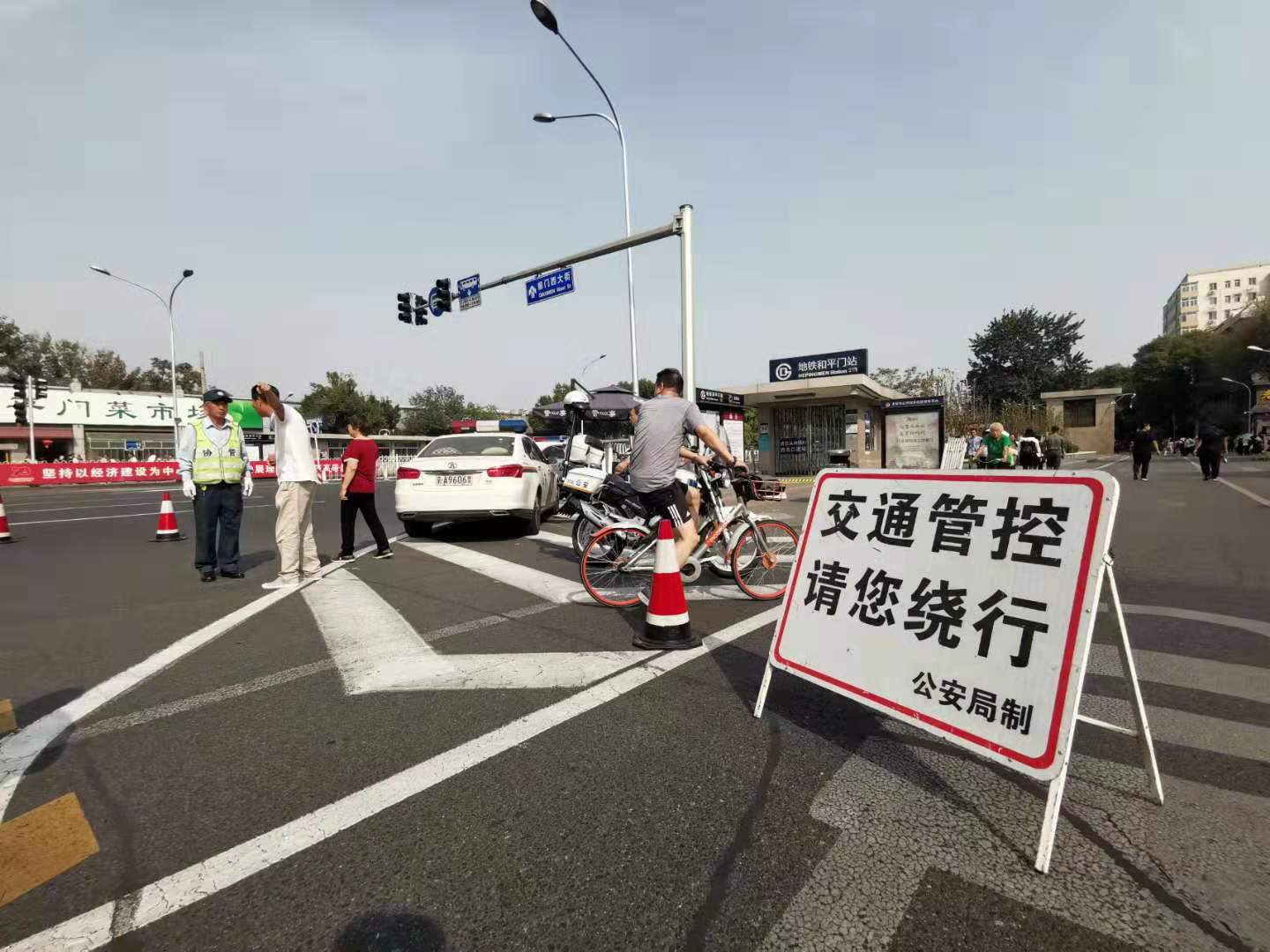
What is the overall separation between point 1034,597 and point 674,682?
5.91 ft

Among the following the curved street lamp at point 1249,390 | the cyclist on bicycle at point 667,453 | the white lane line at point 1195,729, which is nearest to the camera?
the white lane line at point 1195,729

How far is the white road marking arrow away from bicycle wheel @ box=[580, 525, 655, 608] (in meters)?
1.44

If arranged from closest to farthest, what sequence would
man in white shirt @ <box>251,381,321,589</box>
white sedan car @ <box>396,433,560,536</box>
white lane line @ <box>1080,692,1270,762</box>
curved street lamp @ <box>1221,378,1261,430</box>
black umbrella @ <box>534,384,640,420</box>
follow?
white lane line @ <box>1080,692,1270,762</box>, man in white shirt @ <box>251,381,321,589</box>, white sedan car @ <box>396,433,560,536</box>, black umbrella @ <box>534,384,640,420</box>, curved street lamp @ <box>1221,378,1261,430</box>

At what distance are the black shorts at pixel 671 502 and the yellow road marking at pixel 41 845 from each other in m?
3.67

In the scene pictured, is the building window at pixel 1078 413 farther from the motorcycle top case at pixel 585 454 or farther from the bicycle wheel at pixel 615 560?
the bicycle wheel at pixel 615 560

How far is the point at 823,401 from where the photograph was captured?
22.7 meters

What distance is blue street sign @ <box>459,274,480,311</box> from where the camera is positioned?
1695cm

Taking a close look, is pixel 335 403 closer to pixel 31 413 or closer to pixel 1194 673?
pixel 31 413

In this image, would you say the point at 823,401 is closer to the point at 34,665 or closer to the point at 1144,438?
the point at 1144,438

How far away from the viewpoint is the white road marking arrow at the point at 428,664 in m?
3.54

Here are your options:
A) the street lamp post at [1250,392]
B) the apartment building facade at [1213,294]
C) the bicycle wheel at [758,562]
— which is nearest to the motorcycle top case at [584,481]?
the bicycle wheel at [758,562]

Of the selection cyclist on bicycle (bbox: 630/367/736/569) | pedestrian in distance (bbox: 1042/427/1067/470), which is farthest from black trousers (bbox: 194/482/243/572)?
pedestrian in distance (bbox: 1042/427/1067/470)

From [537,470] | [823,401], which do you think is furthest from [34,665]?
[823,401]

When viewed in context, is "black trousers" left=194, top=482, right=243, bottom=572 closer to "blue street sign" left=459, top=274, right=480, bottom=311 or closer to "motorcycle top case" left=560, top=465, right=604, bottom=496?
"motorcycle top case" left=560, top=465, right=604, bottom=496
